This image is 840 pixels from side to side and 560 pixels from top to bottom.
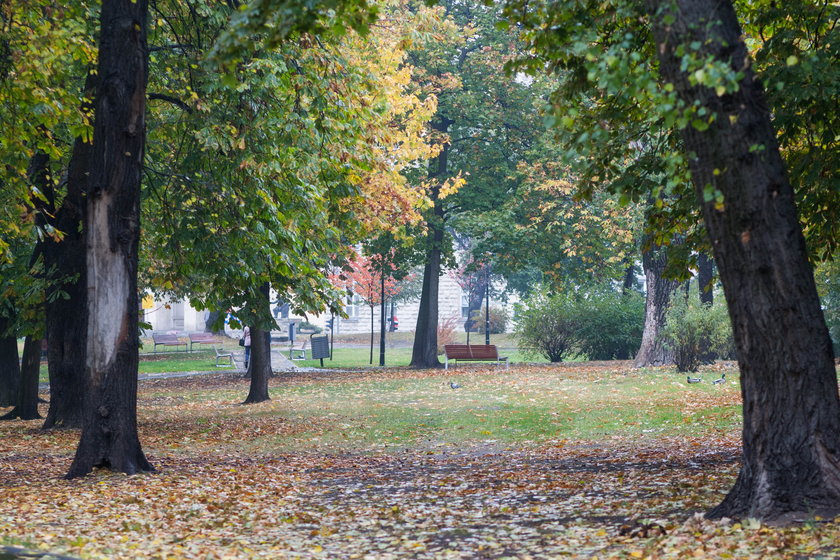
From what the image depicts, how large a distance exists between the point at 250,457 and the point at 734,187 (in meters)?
8.36

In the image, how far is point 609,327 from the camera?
33.0 meters

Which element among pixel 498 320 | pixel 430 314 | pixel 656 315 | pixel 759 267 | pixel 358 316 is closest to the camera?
pixel 759 267

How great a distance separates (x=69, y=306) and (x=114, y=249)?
17.4ft

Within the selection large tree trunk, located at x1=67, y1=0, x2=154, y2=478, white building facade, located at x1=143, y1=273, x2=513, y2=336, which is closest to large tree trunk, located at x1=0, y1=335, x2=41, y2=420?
large tree trunk, located at x1=67, y1=0, x2=154, y2=478

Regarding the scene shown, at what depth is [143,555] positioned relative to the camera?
6.54 meters

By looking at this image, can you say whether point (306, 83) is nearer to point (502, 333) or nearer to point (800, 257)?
point (800, 257)

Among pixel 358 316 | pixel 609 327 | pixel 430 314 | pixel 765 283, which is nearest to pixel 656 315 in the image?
pixel 609 327

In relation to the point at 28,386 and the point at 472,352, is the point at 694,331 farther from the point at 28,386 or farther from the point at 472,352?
the point at 28,386

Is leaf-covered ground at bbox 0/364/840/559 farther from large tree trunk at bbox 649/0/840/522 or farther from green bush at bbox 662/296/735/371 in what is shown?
green bush at bbox 662/296/735/371

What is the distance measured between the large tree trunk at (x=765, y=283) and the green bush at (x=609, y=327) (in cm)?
2663

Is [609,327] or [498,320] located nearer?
[609,327]

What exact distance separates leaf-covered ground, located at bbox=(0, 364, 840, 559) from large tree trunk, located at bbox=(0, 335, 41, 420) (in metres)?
0.79

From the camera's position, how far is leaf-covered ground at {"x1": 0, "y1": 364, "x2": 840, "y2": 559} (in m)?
6.61

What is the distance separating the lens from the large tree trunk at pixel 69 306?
14.5 meters
